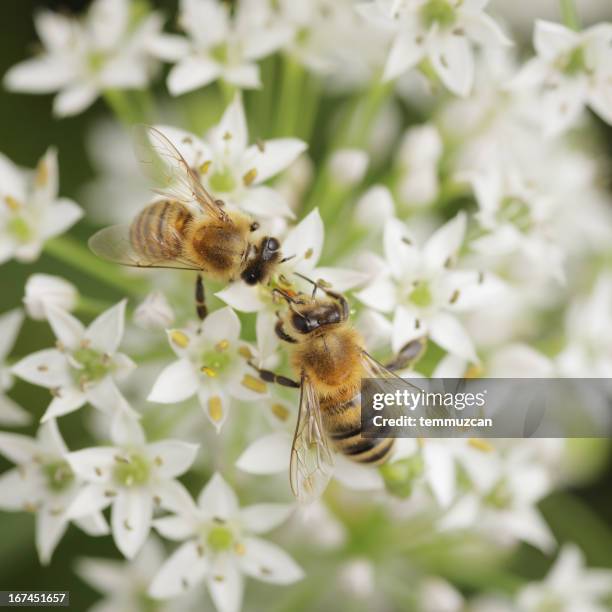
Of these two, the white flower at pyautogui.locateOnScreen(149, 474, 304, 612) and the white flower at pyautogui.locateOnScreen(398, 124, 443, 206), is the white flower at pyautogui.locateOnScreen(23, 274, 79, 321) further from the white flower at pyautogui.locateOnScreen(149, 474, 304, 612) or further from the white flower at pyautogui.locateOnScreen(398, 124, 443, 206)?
the white flower at pyautogui.locateOnScreen(398, 124, 443, 206)

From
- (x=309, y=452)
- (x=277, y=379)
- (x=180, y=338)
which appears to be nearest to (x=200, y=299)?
(x=180, y=338)

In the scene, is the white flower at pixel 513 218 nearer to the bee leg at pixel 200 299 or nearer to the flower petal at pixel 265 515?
the bee leg at pixel 200 299

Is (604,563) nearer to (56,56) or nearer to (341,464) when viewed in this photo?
(341,464)

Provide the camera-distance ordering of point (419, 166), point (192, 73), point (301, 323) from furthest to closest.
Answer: point (419, 166) → point (192, 73) → point (301, 323)

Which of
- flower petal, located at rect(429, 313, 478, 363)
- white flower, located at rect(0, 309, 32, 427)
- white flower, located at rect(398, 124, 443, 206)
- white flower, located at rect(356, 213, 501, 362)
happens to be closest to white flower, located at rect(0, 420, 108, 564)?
white flower, located at rect(0, 309, 32, 427)

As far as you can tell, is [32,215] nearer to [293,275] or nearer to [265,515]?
[293,275]
